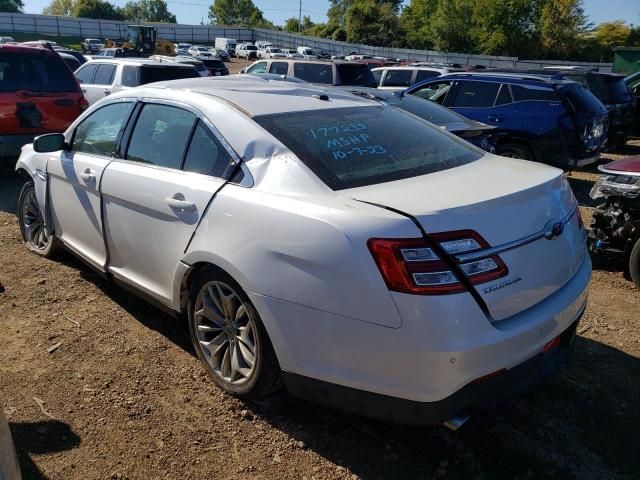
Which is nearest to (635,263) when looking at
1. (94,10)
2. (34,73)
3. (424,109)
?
(424,109)

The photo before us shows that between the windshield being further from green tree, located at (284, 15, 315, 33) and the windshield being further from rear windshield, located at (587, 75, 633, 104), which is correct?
green tree, located at (284, 15, 315, 33)

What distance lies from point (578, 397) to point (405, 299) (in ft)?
5.19

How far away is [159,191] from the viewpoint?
3.16 m

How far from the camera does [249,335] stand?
9.11 ft

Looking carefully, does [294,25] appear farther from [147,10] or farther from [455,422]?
[455,422]

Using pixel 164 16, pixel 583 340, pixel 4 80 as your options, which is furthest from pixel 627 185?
pixel 164 16

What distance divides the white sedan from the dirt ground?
0.91 feet

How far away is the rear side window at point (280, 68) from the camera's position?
13719 mm

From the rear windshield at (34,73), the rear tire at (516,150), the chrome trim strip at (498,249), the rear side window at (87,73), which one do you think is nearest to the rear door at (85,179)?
the chrome trim strip at (498,249)

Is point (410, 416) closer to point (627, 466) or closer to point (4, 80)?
point (627, 466)

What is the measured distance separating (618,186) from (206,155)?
3.51m

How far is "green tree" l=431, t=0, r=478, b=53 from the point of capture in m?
63.2

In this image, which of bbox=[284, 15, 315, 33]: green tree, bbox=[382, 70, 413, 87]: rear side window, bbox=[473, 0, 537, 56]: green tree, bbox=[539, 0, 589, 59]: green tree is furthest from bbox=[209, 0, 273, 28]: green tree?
bbox=[382, 70, 413, 87]: rear side window

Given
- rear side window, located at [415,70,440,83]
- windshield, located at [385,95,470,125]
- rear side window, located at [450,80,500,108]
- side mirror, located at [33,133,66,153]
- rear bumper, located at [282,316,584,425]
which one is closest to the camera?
rear bumper, located at [282,316,584,425]
